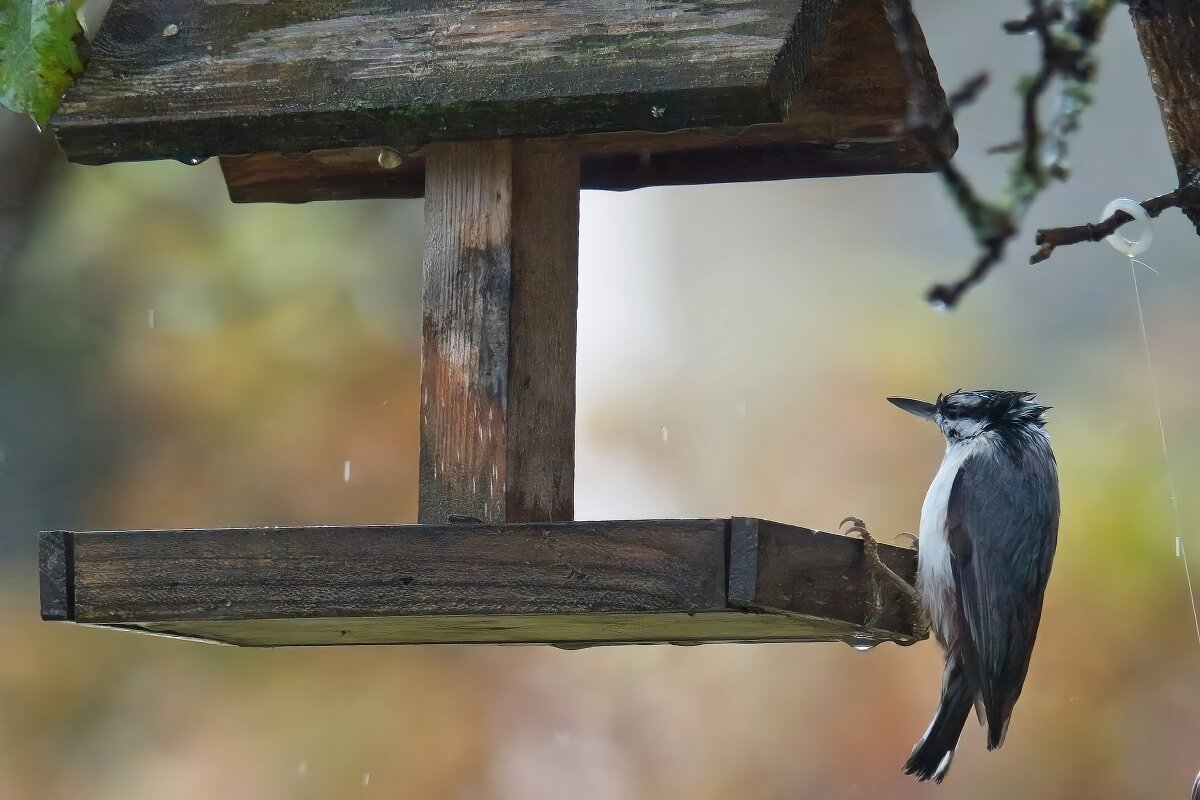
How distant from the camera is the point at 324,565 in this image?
180 centimetres

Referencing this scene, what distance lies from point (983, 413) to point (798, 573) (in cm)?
145

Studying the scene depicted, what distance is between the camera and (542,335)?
6.73 ft

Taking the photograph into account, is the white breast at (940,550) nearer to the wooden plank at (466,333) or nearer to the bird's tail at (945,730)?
the bird's tail at (945,730)

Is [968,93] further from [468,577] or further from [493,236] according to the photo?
[468,577]

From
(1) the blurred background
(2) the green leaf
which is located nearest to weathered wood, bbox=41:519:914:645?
(2) the green leaf

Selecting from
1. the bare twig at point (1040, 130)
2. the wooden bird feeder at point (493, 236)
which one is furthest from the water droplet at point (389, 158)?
the bare twig at point (1040, 130)

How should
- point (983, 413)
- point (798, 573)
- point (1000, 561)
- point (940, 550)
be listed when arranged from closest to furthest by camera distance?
point (798, 573), point (940, 550), point (1000, 561), point (983, 413)

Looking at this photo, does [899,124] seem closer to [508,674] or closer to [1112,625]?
[1112,625]

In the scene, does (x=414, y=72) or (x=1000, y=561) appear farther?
(x=1000, y=561)

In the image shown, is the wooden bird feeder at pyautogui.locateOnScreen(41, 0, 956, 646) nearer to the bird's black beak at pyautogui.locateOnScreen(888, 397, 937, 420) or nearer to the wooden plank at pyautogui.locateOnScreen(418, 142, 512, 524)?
the wooden plank at pyautogui.locateOnScreen(418, 142, 512, 524)

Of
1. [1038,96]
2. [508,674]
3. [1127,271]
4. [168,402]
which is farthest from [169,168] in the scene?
[1038,96]

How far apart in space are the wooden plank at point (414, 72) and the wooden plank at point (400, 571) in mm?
483

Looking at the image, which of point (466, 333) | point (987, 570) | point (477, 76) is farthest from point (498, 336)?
point (987, 570)

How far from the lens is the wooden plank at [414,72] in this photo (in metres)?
1.80
